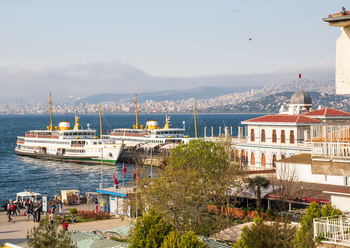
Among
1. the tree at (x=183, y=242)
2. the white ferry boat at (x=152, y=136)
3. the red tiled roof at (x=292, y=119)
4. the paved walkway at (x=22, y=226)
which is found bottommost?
the paved walkway at (x=22, y=226)

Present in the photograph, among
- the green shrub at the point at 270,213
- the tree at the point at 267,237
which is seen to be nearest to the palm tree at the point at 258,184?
the green shrub at the point at 270,213

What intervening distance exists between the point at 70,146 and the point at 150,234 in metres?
77.0

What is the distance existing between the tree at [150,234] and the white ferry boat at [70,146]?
6544cm

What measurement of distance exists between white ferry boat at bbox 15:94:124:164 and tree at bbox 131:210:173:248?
215ft

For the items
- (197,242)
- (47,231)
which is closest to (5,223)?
(47,231)

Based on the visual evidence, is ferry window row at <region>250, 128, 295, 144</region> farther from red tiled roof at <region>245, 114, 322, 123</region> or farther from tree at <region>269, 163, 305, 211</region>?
tree at <region>269, 163, 305, 211</region>

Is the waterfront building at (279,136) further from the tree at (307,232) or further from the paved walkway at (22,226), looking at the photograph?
the tree at (307,232)

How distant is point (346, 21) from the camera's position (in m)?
11.2

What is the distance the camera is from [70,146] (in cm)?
8994

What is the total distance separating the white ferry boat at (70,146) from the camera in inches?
3285

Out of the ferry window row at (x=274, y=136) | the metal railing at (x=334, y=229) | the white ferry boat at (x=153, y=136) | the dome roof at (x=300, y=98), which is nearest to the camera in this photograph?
the metal railing at (x=334, y=229)

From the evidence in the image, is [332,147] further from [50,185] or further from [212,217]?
[50,185]

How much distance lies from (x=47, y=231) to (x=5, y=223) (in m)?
17.1

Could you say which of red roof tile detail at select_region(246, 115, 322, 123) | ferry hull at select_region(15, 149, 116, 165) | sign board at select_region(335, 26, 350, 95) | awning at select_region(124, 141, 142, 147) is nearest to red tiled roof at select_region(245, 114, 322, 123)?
red roof tile detail at select_region(246, 115, 322, 123)
